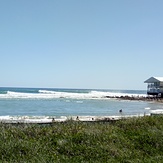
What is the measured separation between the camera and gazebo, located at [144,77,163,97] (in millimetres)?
54906

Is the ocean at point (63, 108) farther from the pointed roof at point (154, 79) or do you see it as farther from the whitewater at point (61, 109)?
the pointed roof at point (154, 79)

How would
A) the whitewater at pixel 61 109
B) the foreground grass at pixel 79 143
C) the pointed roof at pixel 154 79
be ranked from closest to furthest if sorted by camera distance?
1. the foreground grass at pixel 79 143
2. the whitewater at pixel 61 109
3. the pointed roof at pixel 154 79

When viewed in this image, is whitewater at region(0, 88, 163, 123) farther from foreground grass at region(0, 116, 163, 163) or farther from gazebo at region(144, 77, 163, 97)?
gazebo at region(144, 77, 163, 97)

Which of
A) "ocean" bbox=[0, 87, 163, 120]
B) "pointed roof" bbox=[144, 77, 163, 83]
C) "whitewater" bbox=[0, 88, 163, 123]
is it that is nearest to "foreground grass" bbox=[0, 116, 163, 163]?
"whitewater" bbox=[0, 88, 163, 123]

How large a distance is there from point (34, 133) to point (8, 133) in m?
0.62

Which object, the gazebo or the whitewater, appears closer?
the whitewater

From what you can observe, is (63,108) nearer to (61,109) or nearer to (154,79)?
(61,109)

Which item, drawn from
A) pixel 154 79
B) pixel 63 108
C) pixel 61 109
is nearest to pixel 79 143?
pixel 61 109

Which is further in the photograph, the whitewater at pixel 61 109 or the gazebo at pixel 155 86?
the gazebo at pixel 155 86

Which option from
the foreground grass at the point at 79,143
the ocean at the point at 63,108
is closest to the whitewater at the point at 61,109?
the ocean at the point at 63,108

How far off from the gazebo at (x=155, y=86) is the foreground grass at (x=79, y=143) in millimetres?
48364

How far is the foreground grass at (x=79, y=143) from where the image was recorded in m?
6.09

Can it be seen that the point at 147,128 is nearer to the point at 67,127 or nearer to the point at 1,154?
the point at 67,127

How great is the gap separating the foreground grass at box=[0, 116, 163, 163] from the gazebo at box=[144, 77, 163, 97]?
4836cm
